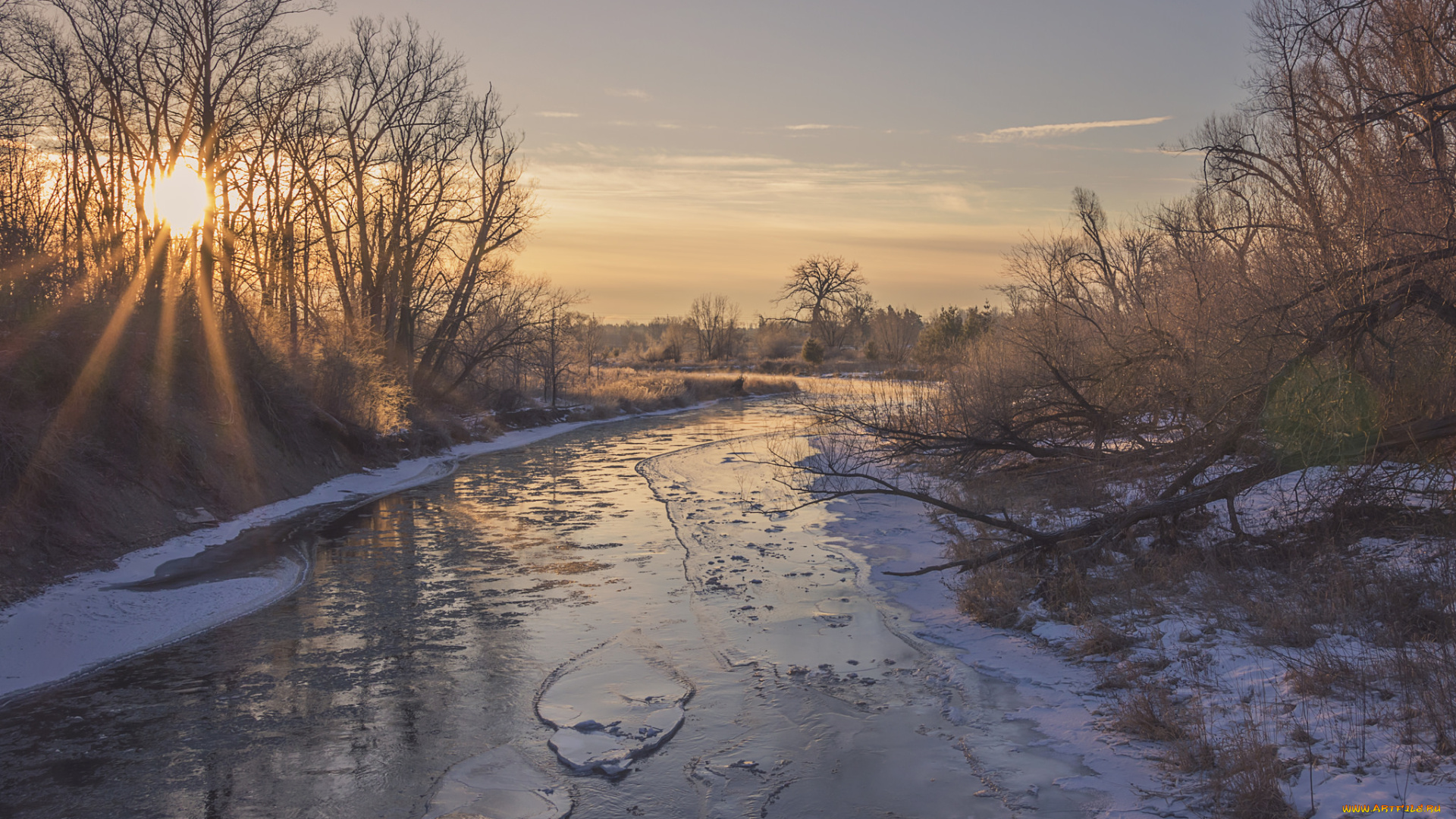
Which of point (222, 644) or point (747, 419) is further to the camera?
point (747, 419)

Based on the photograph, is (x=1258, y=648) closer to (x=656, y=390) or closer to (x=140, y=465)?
(x=140, y=465)

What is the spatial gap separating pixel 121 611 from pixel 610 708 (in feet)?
19.3

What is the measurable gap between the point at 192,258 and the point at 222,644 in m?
14.4

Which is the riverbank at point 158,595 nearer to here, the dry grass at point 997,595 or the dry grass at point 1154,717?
the dry grass at point 997,595

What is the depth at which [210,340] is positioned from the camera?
54.7 ft

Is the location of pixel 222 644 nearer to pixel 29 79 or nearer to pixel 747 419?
pixel 29 79

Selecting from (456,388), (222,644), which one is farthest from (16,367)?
(456,388)

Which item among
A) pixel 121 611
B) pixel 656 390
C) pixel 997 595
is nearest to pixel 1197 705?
pixel 997 595

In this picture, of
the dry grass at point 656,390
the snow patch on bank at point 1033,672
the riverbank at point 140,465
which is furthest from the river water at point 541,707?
the dry grass at point 656,390

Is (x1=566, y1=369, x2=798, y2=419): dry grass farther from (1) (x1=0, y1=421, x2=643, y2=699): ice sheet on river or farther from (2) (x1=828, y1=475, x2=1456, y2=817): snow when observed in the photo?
(2) (x1=828, y1=475, x2=1456, y2=817): snow

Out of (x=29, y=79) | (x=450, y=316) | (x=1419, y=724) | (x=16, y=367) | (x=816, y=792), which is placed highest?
(x=29, y=79)

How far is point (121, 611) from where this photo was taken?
9.04 m

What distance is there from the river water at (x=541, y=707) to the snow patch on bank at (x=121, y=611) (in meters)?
0.28

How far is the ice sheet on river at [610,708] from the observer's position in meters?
6.09
